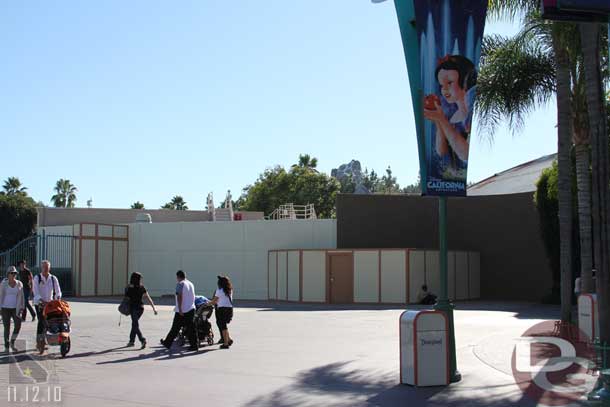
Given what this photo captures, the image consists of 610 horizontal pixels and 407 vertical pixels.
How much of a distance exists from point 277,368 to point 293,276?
813 inches

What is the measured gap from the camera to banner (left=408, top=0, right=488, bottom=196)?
11164 mm

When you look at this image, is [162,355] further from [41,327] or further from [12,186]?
[12,186]

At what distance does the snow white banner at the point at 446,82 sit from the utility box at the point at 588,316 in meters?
4.23

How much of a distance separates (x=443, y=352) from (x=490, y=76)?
32.4ft

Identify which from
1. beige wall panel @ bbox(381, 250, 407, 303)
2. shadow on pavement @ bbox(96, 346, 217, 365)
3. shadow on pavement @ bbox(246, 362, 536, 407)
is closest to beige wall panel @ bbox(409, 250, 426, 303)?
beige wall panel @ bbox(381, 250, 407, 303)

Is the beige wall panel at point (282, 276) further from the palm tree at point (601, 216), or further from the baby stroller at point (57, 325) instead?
the palm tree at point (601, 216)

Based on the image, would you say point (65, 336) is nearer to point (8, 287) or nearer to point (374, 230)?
point (8, 287)

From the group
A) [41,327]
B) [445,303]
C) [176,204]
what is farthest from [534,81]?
[176,204]

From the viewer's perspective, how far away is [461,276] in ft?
114

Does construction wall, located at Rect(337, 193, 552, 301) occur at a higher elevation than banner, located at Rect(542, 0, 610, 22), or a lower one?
lower

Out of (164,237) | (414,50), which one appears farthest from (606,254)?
(164,237)

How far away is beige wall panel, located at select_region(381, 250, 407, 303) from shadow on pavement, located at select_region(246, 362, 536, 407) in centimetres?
1968

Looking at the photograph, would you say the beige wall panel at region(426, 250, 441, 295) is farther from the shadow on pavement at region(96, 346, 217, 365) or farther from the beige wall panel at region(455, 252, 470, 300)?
the shadow on pavement at region(96, 346, 217, 365)

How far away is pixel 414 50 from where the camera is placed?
Answer: 465 inches
